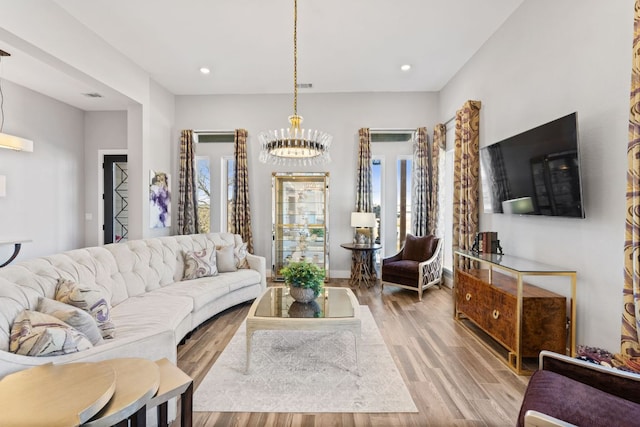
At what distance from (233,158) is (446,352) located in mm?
4844

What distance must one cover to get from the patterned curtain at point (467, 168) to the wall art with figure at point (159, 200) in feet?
15.8

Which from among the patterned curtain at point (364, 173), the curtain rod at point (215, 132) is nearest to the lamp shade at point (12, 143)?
the curtain rod at point (215, 132)

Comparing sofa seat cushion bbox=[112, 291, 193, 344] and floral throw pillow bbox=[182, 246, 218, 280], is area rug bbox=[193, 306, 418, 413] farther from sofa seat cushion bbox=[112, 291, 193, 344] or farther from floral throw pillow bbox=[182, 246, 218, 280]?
floral throw pillow bbox=[182, 246, 218, 280]

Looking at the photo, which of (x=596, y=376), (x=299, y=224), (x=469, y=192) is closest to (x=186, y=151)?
(x=299, y=224)

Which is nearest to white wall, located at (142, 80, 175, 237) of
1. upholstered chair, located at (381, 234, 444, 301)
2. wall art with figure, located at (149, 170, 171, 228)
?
wall art with figure, located at (149, 170, 171, 228)

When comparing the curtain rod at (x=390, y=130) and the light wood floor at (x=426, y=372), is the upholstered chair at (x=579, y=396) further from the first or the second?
the curtain rod at (x=390, y=130)

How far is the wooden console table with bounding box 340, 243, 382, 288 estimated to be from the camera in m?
5.30

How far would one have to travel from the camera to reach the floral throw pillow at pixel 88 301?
2033 mm

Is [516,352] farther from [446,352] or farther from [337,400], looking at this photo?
[337,400]

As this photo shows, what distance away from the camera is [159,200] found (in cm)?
510

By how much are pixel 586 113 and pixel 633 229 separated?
107 centimetres

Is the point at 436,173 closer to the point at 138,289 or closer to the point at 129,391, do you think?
the point at 138,289

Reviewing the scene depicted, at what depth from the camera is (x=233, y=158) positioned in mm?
5848

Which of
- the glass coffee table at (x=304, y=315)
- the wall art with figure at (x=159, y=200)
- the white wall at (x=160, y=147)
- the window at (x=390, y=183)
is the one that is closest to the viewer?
the glass coffee table at (x=304, y=315)
